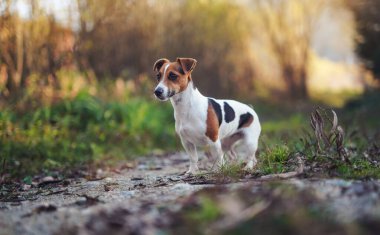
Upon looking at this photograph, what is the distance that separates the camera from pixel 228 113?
633cm

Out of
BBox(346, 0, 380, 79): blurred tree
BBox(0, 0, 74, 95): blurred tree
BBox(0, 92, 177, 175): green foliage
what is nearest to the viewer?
BBox(0, 92, 177, 175): green foliage

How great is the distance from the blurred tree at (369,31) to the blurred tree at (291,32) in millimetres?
2769

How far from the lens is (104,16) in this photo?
11594 millimetres

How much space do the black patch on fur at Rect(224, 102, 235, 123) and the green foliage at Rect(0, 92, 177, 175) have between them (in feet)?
8.73

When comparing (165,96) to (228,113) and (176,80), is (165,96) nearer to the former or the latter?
(176,80)

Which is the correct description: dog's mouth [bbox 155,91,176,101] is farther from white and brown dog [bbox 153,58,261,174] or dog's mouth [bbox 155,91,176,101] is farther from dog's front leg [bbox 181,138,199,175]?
dog's front leg [bbox 181,138,199,175]

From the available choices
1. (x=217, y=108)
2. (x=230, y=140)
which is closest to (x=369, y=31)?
(x=230, y=140)

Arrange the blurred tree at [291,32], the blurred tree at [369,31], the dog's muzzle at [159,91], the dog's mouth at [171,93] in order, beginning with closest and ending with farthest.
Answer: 1. the dog's muzzle at [159,91]
2. the dog's mouth at [171,93]
3. the blurred tree at [369,31]
4. the blurred tree at [291,32]

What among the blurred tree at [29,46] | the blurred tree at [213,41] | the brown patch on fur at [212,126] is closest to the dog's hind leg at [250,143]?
the brown patch on fur at [212,126]

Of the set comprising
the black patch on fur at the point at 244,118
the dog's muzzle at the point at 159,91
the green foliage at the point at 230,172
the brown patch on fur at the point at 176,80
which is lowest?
the green foliage at the point at 230,172

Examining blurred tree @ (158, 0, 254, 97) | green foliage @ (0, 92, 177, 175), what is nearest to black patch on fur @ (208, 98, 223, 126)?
green foliage @ (0, 92, 177, 175)

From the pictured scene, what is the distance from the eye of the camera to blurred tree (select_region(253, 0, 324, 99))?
18828mm

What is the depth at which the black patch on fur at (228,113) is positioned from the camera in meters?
6.28

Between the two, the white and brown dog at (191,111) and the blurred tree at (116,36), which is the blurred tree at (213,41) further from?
the white and brown dog at (191,111)
